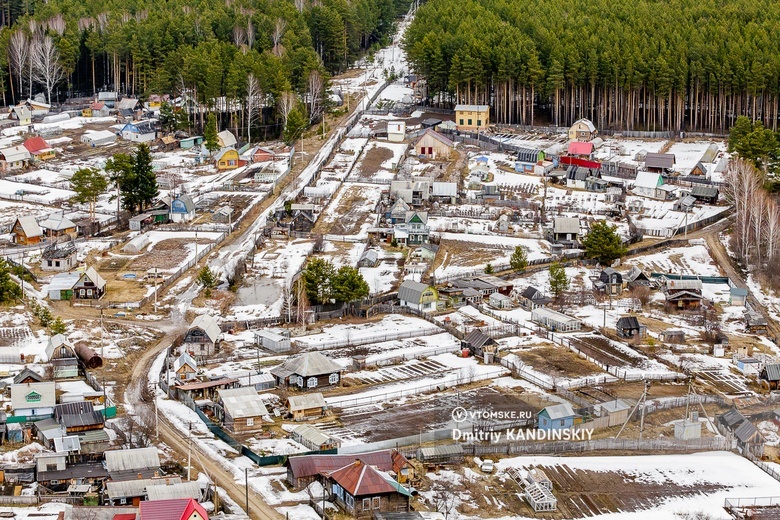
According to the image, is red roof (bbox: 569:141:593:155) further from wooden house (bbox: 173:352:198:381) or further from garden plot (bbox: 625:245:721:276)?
wooden house (bbox: 173:352:198:381)

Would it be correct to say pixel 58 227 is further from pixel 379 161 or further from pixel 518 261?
pixel 379 161

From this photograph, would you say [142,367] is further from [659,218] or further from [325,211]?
[659,218]

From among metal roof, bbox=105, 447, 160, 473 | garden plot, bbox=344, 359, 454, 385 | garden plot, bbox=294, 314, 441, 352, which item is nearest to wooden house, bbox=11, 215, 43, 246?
garden plot, bbox=294, 314, 441, 352

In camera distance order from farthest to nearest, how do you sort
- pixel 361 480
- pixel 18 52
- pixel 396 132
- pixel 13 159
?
1. pixel 18 52
2. pixel 396 132
3. pixel 13 159
4. pixel 361 480

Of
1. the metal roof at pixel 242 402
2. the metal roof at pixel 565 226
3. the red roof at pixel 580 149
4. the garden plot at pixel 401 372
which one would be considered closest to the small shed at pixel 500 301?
the garden plot at pixel 401 372

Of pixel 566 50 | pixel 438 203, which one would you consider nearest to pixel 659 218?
pixel 438 203

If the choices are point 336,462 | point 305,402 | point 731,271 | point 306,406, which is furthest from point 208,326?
point 731,271
